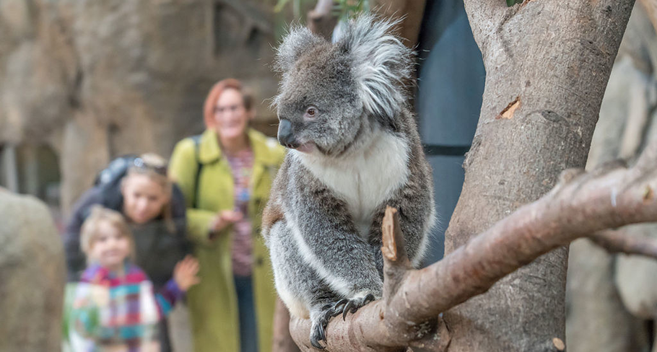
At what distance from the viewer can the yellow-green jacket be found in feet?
11.9

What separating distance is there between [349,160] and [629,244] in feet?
3.54

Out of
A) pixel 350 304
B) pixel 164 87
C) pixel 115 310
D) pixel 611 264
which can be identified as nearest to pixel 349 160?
pixel 350 304

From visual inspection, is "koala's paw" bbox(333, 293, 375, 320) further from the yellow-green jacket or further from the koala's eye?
the yellow-green jacket

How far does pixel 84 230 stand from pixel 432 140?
6.38 feet

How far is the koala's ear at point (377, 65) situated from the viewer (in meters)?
1.75

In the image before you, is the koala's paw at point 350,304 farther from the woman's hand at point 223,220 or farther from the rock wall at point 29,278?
the rock wall at point 29,278

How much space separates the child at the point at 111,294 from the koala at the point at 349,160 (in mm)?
1774

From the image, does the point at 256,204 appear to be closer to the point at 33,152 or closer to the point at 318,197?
the point at 318,197

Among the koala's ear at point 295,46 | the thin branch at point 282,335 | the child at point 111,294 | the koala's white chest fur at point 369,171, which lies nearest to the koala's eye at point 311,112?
the koala's white chest fur at point 369,171

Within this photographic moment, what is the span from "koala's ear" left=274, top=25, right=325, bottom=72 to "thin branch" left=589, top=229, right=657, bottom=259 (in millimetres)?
1299

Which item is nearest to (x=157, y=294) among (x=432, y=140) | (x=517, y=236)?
(x=432, y=140)

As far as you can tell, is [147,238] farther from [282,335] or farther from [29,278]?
[282,335]

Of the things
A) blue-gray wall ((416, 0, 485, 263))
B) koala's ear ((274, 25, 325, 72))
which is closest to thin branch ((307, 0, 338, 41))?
blue-gray wall ((416, 0, 485, 263))

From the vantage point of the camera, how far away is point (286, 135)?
5.59 feet
